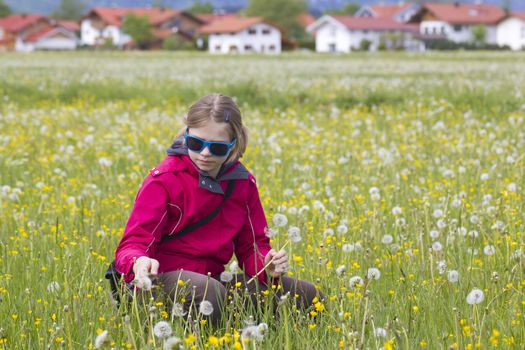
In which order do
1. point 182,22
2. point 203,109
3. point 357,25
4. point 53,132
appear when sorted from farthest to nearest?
point 182,22, point 357,25, point 53,132, point 203,109

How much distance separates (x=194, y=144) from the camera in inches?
156

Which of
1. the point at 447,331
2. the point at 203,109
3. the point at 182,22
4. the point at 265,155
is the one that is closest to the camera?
the point at 447,331

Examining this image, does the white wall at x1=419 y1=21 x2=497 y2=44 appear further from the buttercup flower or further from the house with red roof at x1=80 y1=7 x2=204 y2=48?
the buttercup flower

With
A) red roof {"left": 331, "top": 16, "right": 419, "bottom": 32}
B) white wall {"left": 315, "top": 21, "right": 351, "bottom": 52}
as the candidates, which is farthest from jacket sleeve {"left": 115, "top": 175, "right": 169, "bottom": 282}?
red roof {"left": 331, "top": 16, "right": 419, "bottom": 32}

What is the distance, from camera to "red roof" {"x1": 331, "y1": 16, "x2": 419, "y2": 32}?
390ft

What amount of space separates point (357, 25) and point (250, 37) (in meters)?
14.8

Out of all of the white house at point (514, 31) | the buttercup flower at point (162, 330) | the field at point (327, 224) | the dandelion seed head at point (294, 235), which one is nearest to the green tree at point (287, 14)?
the white house at point (514, 31)

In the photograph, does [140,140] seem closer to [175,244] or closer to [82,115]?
[82,115]

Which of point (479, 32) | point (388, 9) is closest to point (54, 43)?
point (388, 9)

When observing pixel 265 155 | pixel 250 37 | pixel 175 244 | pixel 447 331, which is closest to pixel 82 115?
pixel 265 155

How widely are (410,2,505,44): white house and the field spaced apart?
11107 centimetres

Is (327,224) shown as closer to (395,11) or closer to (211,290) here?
(211,290)

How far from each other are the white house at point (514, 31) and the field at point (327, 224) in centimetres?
10757

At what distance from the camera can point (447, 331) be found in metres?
3.60
